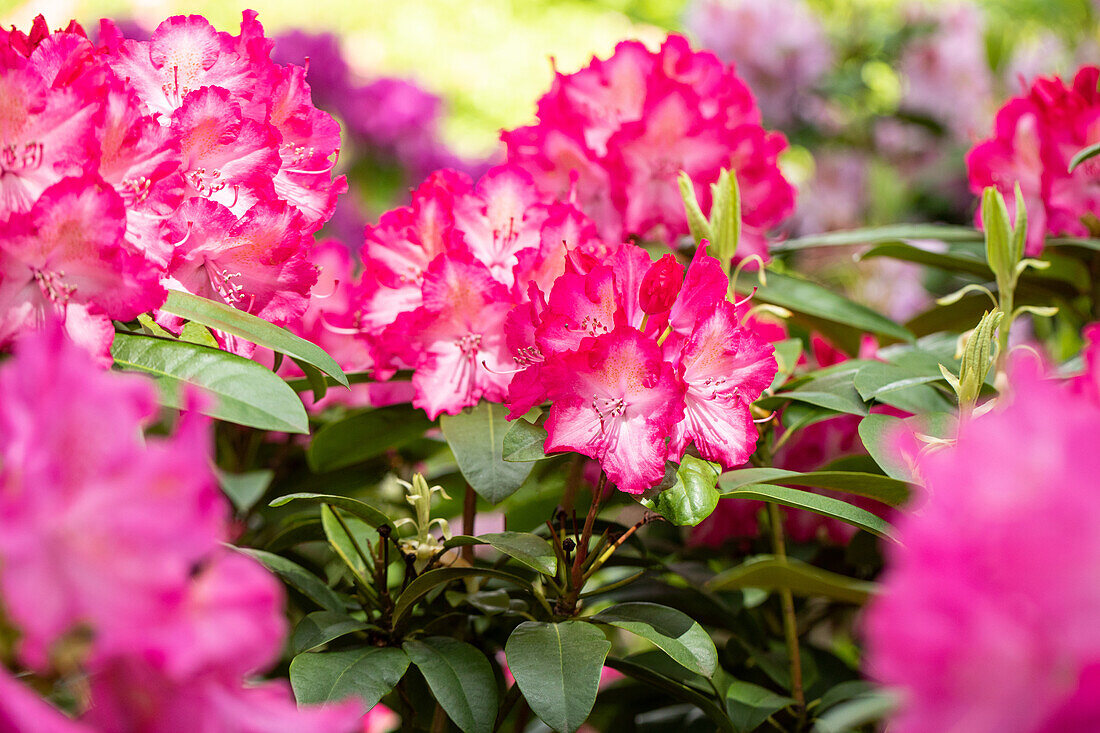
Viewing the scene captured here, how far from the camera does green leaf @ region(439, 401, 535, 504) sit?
27.9 inches

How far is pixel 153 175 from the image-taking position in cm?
63

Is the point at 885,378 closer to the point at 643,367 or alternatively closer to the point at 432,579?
the point at 643,367

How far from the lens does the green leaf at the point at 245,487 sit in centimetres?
100

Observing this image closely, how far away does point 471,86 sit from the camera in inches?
220

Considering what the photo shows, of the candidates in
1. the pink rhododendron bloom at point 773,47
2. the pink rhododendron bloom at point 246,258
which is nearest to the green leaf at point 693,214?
the pink rhododendron bloom at point 246,258

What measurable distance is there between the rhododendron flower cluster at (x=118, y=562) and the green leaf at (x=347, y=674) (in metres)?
0.25

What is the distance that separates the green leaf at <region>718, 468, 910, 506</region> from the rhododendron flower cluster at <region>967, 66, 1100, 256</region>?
467 mm

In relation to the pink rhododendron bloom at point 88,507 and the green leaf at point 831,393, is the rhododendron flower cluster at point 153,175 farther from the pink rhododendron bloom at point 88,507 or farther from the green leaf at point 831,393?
the green leaf at point 831,393

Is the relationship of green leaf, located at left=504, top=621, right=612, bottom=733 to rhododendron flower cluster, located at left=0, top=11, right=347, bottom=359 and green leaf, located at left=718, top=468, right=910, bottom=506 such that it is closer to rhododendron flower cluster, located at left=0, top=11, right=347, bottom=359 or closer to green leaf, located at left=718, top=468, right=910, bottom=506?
green leaf, located at left=718, top=468, right=910, bottom=506

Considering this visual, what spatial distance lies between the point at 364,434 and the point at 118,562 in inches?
20.5

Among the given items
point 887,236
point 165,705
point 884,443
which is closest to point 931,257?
point 887,236

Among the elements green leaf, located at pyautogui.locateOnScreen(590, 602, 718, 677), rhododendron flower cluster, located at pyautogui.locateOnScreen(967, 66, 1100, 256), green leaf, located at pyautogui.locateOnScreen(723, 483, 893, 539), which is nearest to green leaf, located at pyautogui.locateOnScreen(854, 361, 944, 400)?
green leaf, located at pyautogui.locateOnScreen(723, 483, 893, 539)

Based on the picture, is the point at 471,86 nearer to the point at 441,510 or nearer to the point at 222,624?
the point at 441,510

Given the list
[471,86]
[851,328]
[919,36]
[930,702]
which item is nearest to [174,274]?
[930,702]
